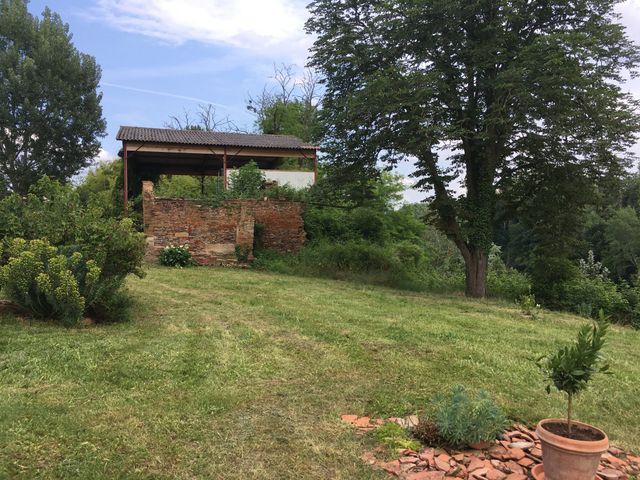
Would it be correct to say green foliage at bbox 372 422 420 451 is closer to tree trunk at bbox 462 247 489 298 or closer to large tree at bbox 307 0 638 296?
large tree at bbox 307 0 638 296

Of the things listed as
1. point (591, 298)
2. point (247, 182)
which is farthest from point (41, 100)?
point (591, 298)

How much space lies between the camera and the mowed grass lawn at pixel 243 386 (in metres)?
3.04

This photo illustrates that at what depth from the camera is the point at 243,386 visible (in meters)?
4.24

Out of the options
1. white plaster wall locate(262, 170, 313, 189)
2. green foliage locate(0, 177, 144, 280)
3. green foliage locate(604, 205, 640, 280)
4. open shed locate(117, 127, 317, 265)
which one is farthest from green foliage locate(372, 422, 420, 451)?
green foliage locate(604, 205, 640, 280)

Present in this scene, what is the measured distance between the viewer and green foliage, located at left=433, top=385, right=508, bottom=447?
3248 millimetres

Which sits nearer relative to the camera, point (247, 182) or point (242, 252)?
point (242, 252)

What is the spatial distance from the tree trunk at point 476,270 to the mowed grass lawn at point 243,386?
5439mm

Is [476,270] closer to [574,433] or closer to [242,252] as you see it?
[242,252]

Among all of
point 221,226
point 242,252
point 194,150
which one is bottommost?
point 242,252

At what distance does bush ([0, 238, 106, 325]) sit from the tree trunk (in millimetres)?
9657

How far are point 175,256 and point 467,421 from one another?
1143cm

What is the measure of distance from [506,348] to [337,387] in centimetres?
267

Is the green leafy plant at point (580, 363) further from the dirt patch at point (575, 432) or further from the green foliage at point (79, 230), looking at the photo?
the green foliage at point (79, 230)

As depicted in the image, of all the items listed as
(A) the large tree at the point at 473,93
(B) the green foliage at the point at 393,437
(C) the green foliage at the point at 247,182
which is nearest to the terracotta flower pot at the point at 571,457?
(B) the green foliage at the point at 393,437
